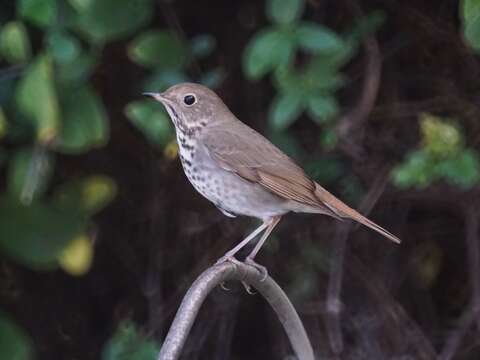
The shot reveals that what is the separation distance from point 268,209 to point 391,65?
46.3 inches

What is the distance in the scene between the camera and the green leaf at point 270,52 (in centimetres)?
332

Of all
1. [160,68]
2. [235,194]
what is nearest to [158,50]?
[160,68]

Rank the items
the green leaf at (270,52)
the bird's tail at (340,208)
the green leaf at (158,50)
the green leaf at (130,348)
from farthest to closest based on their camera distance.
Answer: the green leaf at (130,348), the green leaf at (158,50), the green leaf at (270,52), the bird's tail at (340,208)

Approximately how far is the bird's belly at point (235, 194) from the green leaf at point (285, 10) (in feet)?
1.79

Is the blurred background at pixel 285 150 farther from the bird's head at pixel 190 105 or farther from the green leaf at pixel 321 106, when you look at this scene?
the bird's head at pixel 190 105

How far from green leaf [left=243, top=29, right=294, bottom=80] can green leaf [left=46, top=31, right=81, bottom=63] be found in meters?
0.54

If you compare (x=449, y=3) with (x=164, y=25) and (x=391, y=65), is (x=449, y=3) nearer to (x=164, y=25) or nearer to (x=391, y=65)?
(x=391, y=65)

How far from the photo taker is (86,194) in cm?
356

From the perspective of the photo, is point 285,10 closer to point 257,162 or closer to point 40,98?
point 257,162

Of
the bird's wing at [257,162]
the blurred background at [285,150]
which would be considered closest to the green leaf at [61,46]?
the blurred background at [285,150]

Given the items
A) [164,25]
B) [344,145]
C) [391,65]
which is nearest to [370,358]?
[344,145]

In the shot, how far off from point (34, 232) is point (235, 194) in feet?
1.96

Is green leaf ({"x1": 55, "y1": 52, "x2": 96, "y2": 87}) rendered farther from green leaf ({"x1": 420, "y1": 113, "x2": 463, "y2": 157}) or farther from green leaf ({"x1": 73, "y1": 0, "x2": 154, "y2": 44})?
green leaf ({"x1": 420, "y1": 113, "x2": 463, "y2": 157})

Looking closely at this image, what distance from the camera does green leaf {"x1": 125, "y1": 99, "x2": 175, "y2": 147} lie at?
3.38m
